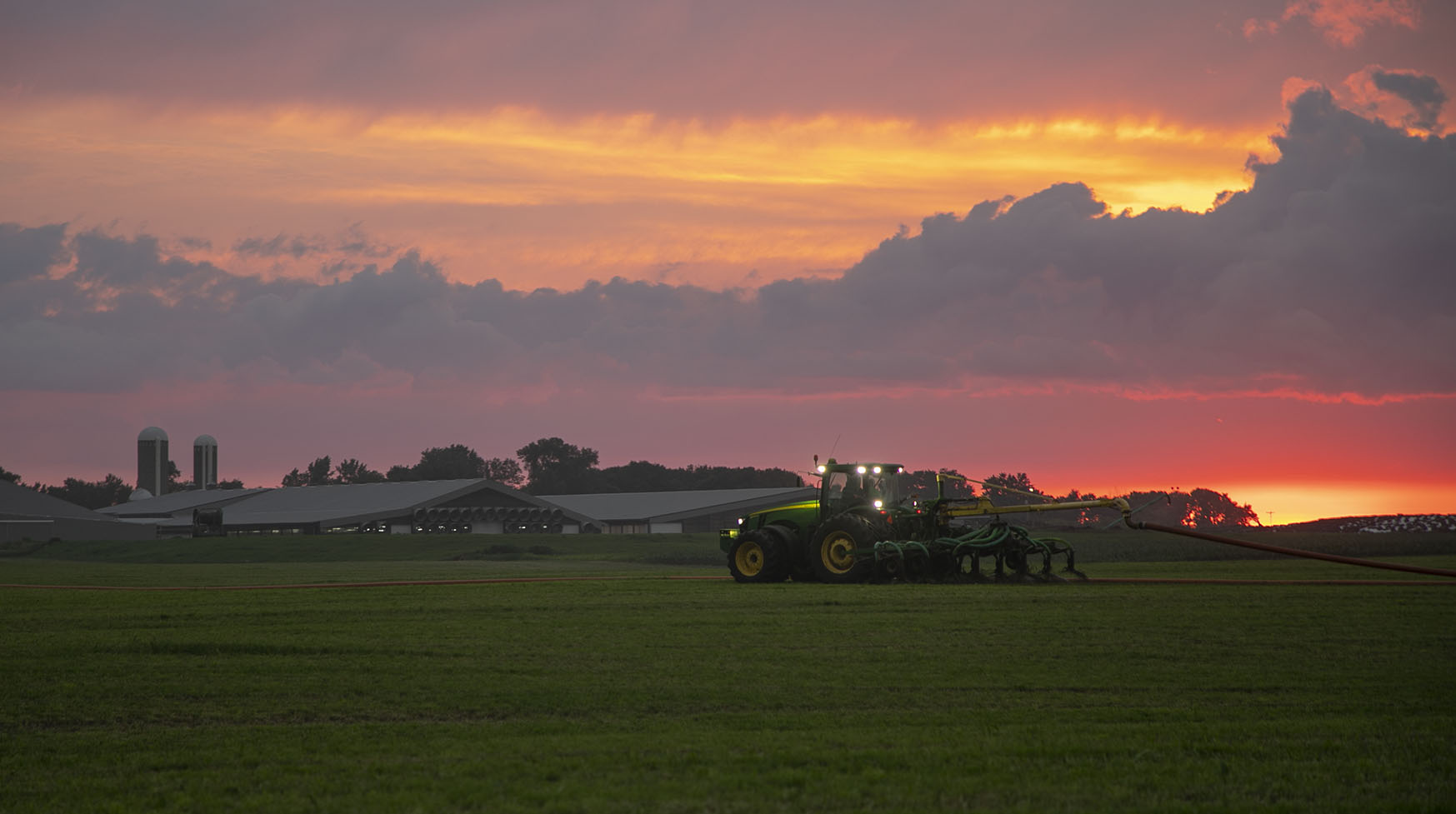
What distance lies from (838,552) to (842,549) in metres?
0.12

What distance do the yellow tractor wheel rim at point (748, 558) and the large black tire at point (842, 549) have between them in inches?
54.8

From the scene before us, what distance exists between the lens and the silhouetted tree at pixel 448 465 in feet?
462

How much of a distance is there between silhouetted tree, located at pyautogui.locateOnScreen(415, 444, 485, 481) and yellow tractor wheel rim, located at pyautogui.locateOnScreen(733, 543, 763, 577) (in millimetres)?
117239

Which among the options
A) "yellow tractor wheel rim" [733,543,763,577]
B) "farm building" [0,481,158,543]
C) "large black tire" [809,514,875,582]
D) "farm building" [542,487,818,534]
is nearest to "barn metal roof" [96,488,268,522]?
"farm building" [0,481,158,543]

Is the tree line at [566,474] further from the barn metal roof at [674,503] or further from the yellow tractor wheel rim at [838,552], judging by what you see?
the yellow tractor wheel rim at [838,552]

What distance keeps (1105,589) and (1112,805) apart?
47.3 feet

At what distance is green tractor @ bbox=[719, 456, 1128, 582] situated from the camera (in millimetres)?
22672

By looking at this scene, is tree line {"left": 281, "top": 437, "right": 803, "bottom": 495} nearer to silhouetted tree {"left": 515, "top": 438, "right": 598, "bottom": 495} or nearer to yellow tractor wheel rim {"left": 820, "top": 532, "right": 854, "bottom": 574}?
silhouetted tree {"left": 515, "top": 438, "right": 598, "bottom": 495}

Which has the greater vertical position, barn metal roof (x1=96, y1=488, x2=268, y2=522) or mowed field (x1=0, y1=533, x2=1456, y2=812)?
barn metal roof (x1=96, y1=488, x2=268, y2=522)

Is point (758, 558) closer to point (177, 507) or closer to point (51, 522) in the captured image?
point (51, 522)

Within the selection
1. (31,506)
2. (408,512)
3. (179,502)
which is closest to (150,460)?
(179,502)

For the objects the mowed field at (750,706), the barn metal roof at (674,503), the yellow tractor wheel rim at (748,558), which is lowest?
the mowed field at (750,706)

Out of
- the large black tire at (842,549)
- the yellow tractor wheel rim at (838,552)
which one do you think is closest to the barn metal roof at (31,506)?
the large black tire at (842,549)

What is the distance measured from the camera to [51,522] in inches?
3287
